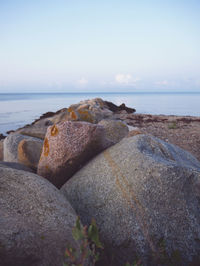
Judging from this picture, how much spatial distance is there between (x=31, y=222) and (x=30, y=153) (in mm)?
2987

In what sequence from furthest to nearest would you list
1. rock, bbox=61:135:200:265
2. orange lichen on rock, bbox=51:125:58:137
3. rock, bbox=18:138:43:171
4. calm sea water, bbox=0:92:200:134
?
calm sea water, bbox=0:92:200:134, rock, bbox=18:138:43:171, orange lichen on rock, bbox=51:125:58:137, rock, bbox=61:135:200:265

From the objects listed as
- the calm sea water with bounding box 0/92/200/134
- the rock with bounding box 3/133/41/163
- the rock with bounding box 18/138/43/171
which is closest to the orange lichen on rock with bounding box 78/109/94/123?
the rock with bounding box 3/133/41/163

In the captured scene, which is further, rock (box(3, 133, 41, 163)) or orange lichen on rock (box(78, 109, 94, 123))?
orange lichen on rock (box(78, 109, 94, 123))

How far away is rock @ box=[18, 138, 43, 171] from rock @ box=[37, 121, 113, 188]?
1.24 meters

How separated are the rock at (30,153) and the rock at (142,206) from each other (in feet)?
6.01

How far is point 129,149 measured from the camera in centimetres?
349

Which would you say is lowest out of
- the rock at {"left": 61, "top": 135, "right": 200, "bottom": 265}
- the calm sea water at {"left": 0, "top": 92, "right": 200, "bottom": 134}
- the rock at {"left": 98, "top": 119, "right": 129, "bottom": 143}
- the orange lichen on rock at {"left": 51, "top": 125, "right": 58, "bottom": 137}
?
the calm sea water at {"left": 0, "top": 92, "right": 200, "bottom": 134}

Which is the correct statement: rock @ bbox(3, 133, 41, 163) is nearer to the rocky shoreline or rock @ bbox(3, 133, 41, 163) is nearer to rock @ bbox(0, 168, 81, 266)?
the rocky shoreline

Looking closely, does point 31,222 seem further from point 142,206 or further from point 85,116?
point 85,116

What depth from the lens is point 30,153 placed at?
5.12 m

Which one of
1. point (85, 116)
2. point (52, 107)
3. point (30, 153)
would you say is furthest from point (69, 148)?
point (52, 107)

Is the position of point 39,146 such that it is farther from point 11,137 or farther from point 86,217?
point 86,217

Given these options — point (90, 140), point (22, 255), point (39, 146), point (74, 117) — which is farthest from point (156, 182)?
point (74, 117)

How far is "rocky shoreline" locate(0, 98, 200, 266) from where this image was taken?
2180 mm
